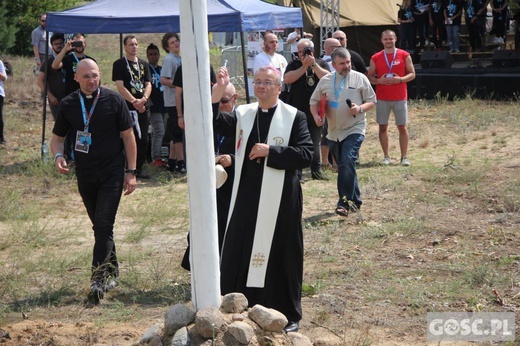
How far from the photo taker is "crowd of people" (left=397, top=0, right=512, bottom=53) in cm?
2184

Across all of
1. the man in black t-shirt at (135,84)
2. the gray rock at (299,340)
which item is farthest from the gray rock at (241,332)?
the man in black t-shirt at (135,84)

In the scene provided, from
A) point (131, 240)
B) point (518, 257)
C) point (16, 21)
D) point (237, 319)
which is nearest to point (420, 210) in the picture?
point (518, 257)

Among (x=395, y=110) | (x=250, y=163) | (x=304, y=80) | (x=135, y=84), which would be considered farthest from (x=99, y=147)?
(x=395, y=110)

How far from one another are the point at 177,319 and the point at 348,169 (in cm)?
489

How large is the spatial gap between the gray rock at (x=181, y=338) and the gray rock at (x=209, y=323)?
9cm

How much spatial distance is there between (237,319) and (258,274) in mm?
762

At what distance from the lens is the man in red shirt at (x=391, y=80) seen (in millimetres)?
13172

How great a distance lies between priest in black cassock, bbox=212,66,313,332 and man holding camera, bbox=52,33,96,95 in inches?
286

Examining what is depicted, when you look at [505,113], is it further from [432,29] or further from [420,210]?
[420,210]

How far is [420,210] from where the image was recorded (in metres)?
10.4

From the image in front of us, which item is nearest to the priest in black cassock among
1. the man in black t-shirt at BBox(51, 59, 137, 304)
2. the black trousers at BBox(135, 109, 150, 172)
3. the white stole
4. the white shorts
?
the white stole

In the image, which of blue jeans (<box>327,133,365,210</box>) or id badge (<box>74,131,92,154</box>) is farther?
blue jeans (<box>327,133,365,210</box>)

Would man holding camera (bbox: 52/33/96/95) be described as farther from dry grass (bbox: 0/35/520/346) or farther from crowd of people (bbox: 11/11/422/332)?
crowd of people (bbox: 11/11/422/332)

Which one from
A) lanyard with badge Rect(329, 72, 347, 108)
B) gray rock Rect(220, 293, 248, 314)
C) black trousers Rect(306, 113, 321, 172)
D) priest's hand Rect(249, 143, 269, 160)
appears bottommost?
gray rock Rect(220, 293, 248, 314)
